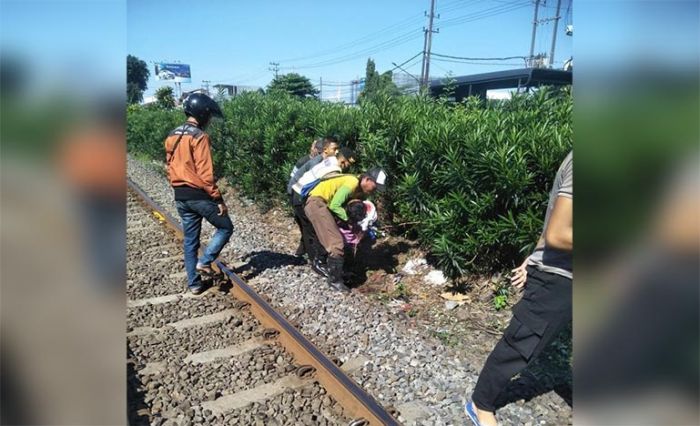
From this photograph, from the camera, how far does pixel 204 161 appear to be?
5035 mm

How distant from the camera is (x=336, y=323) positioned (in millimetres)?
4578

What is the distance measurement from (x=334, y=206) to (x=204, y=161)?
1542 mm

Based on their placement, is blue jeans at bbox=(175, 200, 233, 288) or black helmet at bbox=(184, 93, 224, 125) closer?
black helmet at bbox=(184, 93, 224, 125)

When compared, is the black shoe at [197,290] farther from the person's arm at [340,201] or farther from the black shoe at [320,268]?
the person's arm at [340,201]

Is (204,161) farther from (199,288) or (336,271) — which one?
(336,271)

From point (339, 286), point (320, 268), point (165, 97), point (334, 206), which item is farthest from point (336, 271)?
point (165, 97)

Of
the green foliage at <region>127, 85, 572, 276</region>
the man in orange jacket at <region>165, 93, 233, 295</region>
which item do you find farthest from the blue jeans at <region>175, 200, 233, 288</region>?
the green foliage at <region>127, 85, 572, 276</region>

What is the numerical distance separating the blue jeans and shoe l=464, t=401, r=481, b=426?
128 inches

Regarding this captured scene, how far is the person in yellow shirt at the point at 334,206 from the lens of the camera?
18.1 feet

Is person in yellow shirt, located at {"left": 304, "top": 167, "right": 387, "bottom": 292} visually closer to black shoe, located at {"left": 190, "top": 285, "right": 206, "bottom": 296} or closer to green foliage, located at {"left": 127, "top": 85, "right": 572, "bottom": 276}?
green foliage, located at {"left": 127, "top": 85, "right": 572, "bottom": 276}

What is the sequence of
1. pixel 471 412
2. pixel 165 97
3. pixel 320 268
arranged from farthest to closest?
pixel 165 97 < pixel 320 268 < pixel 471 412

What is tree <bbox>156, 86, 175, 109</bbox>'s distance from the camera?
2864cm
